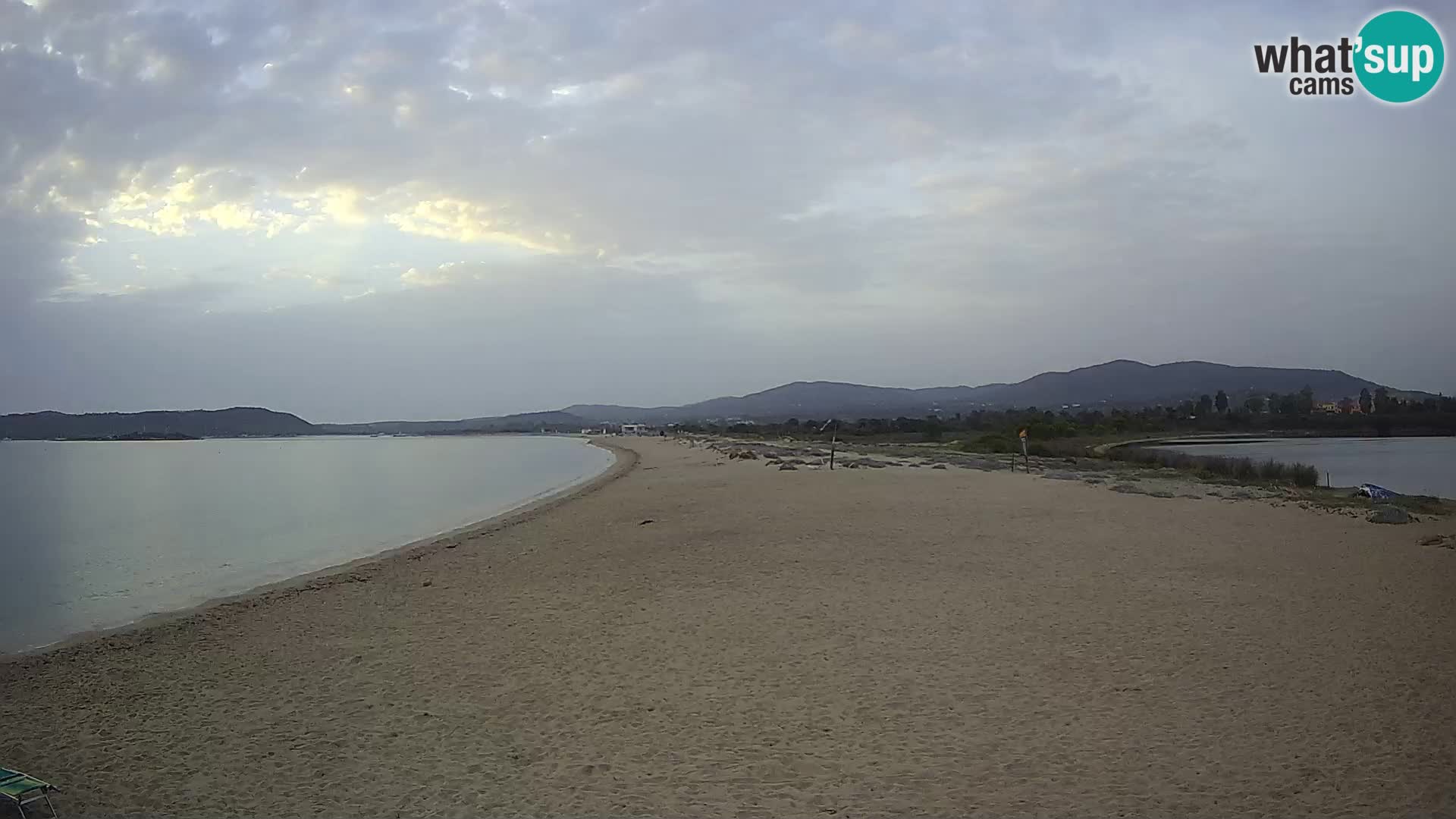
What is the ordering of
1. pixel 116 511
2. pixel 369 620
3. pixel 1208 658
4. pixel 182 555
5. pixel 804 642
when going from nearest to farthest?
pixel 1208 658
pixel 804 642
pixel 369 620
pixel 182 555
pixel 116 511

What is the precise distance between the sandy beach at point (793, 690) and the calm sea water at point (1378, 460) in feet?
68.8

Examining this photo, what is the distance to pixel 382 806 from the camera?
14.4 ft

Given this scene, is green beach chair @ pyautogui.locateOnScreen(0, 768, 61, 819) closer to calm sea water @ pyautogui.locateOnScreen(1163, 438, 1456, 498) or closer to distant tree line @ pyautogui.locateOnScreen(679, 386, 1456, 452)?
calm sea water @ pyautogui.locateOnScreen(1163, 438, 1456, 498)

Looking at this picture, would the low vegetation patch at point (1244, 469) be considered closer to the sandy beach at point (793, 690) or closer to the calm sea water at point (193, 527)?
the sandy beach at point (793, 690)

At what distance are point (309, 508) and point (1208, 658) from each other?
23840mm

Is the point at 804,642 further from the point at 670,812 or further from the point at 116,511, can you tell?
the point at 116,511

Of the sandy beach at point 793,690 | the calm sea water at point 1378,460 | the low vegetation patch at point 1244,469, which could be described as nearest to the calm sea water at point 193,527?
the sandy beach at point 793,690

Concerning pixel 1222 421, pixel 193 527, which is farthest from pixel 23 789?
pixel 1222 421

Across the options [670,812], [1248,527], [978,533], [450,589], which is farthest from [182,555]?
[1248,527]

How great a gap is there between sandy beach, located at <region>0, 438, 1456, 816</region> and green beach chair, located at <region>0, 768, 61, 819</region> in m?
0.11

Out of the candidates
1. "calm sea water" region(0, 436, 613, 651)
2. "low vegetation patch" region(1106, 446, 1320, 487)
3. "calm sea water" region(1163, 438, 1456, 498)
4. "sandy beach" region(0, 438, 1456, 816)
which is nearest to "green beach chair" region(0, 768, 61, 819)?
"sandy beach" region(0, 438, 1456, 816)

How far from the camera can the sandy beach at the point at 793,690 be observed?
14.5 feet

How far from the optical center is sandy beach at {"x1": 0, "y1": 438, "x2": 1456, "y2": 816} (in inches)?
174

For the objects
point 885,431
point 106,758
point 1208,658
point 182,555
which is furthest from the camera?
point 885,431
